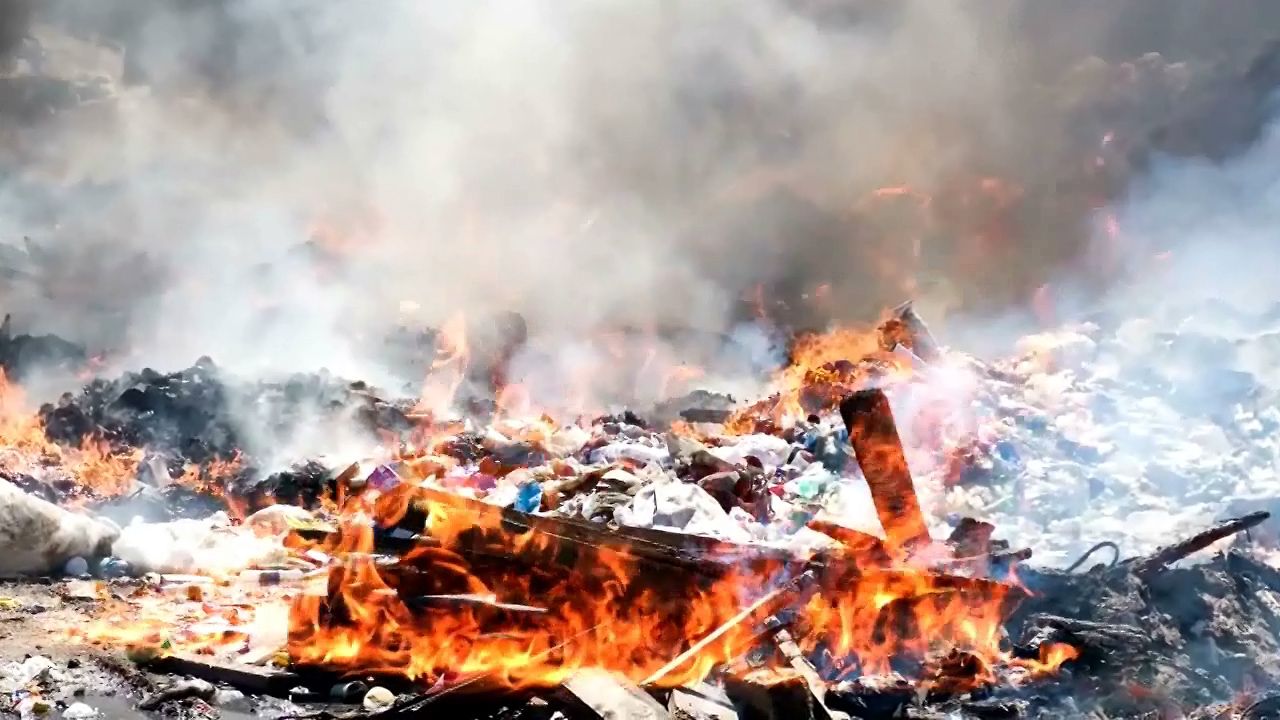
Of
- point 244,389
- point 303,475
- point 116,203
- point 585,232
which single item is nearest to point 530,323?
point 585,232

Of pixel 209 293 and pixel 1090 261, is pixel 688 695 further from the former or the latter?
pixel 209 293

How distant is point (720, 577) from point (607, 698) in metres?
0.88

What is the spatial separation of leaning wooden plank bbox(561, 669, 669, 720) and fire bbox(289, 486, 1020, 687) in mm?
324

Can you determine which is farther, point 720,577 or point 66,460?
A: point 66,460

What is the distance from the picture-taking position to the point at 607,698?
272cm

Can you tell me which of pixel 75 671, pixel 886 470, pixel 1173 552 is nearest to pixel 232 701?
pixel 75 671

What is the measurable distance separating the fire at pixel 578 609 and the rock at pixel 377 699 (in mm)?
139

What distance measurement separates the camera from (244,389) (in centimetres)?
888

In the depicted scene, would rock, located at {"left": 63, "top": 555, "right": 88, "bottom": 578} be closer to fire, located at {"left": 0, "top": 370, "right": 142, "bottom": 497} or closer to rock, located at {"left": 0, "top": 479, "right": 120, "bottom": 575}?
rock, located at {"left": 0, "top": 479, "right": 120, "bottom": 575}

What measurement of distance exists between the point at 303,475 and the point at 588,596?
4887 mm

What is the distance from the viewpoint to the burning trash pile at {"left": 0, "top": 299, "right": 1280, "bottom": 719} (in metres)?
3.14

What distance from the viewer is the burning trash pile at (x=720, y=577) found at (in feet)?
10.3

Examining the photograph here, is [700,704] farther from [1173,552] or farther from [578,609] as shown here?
[1173,552]

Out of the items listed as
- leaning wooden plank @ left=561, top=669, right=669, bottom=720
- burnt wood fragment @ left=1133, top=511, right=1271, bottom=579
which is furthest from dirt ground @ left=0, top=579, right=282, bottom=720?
burnt wood fragment @ left=1133, top=511, right=1271, bottom=579
